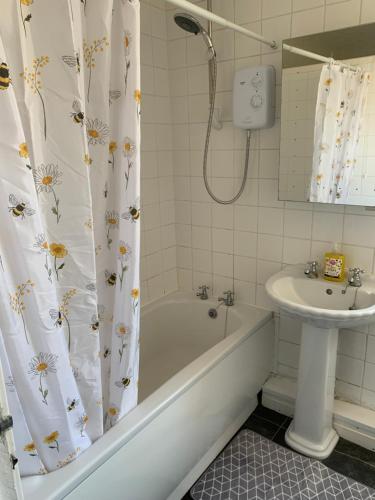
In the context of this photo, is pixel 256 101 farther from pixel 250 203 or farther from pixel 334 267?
pixel 334 267

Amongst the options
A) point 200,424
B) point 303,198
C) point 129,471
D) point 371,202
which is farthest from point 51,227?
point 371,202

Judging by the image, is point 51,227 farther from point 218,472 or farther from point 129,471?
point 218,472

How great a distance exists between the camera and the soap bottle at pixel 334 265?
173 centimetres

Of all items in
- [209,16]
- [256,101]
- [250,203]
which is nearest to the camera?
[209,16]

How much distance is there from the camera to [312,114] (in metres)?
1.69

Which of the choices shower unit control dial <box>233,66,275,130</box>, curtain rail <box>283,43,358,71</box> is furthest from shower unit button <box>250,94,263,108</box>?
curtain rail <box>283,43,358,71</box>

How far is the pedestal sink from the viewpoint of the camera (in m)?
1.65

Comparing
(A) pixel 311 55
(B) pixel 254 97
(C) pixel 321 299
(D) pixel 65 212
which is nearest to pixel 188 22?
(B) pixel 254 97

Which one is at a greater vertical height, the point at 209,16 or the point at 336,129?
the point at 209,16

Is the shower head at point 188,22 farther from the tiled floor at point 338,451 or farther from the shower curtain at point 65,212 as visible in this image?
the tiled floor at point 338,451

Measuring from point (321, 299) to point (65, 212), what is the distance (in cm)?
128

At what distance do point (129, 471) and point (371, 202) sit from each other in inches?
57.5

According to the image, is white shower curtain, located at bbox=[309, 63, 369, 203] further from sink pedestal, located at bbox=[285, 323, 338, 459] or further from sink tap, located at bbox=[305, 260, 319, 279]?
sink pedestal, located at bbox=[285, 323, 338, 459]

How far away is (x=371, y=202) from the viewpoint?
5.29 ft
